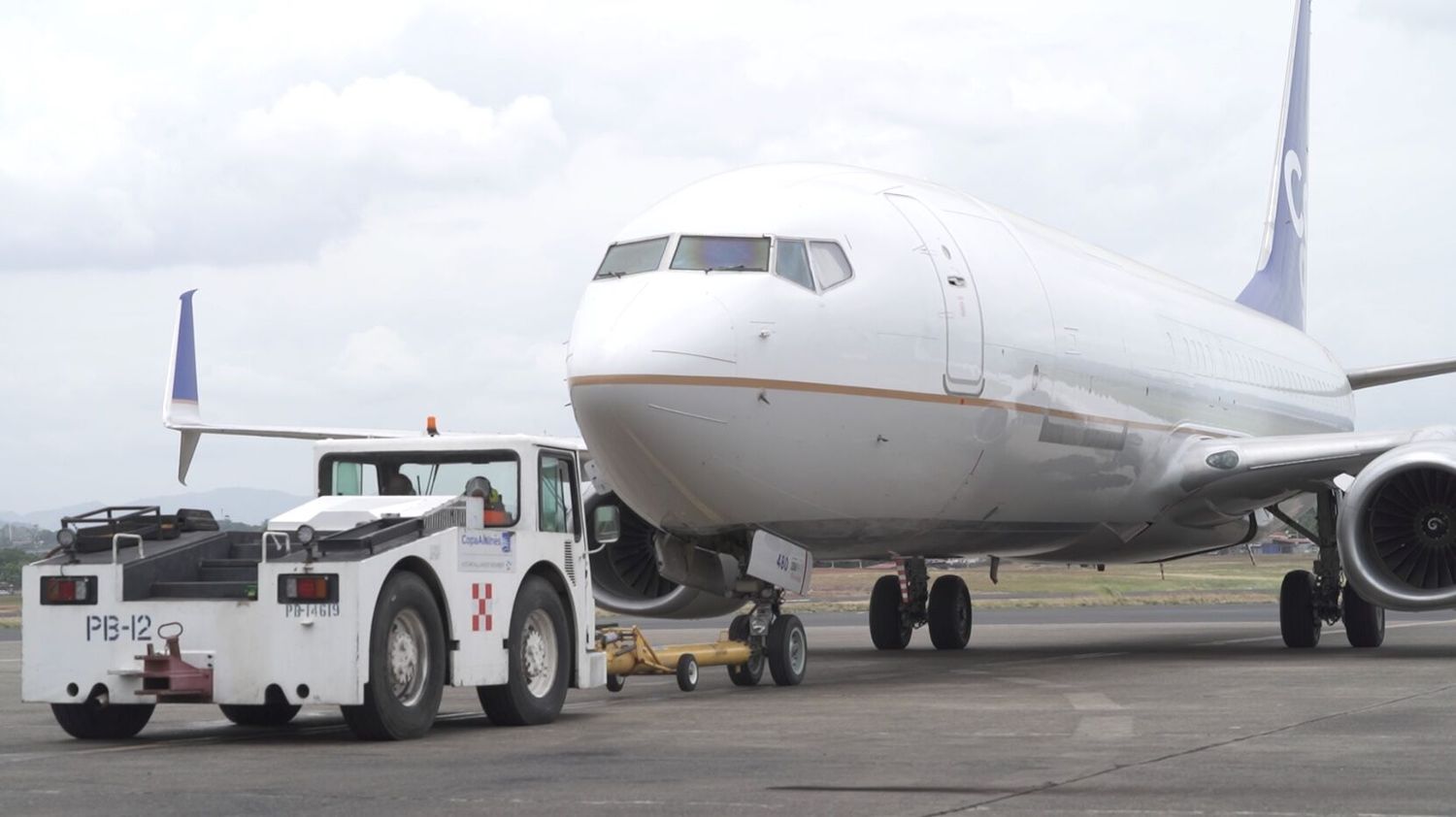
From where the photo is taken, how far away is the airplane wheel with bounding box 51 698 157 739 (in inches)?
414

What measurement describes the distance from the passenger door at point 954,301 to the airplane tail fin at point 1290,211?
13430 millimetres

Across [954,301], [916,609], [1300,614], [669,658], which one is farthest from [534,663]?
[1300,614]

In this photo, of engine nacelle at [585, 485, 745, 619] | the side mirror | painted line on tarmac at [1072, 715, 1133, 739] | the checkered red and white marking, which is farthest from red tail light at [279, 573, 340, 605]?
engine nacelle at [585, 485, 745, 619]

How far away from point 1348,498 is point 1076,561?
16.1ft

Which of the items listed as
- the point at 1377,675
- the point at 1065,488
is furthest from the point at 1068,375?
the point at 1377,675

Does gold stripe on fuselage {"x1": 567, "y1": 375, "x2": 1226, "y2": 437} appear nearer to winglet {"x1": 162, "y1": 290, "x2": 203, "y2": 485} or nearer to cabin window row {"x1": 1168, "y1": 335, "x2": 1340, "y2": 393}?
cabin window row {"x1": 1168, "y1": 335, "x2": 1340, "y2": 393}

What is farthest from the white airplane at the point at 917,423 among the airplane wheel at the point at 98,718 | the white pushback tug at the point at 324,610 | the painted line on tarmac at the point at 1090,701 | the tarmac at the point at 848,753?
the airplane wheel at the point at 98,718

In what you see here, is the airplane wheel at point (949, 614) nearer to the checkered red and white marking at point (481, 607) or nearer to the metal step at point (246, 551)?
the checkered red and white marking at point (481, 607)

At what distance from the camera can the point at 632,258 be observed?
44.4 feet

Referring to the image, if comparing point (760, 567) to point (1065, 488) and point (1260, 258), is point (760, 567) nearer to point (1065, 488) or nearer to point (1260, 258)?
point (1065, 488)

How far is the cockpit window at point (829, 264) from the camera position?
13.5m

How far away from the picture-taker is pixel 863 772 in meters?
8.05

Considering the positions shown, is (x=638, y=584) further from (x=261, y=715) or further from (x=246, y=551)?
(x=246, y=551)

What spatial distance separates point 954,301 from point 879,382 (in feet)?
4.63
